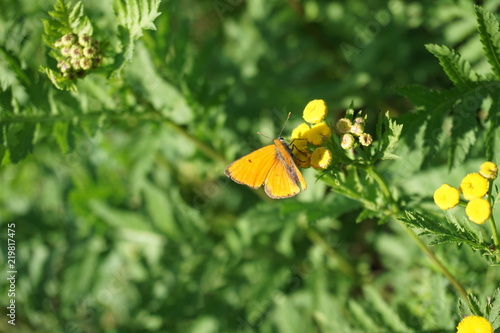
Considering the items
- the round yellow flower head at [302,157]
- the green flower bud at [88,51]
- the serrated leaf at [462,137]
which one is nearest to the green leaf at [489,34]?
the serrated leaf at [462,137]

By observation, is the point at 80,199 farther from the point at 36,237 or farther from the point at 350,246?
the point at 350,246

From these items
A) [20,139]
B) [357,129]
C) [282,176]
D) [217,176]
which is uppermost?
[357,129]

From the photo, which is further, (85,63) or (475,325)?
(85,63)

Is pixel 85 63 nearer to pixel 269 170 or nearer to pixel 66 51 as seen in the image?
pixel 66 51

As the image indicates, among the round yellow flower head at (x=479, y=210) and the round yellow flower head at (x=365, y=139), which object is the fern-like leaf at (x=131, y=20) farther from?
the round yellow flower head at (x=479, y=210)

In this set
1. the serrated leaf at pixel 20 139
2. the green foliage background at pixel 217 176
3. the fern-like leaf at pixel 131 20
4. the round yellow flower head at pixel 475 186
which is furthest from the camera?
the green foliage background at pixel 217 176

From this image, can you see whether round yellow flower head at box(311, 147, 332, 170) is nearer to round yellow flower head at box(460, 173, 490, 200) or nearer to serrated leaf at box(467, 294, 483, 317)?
round yellow flower head at box(460, 173, 490, 200)

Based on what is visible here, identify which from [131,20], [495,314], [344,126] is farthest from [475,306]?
[131,20]
